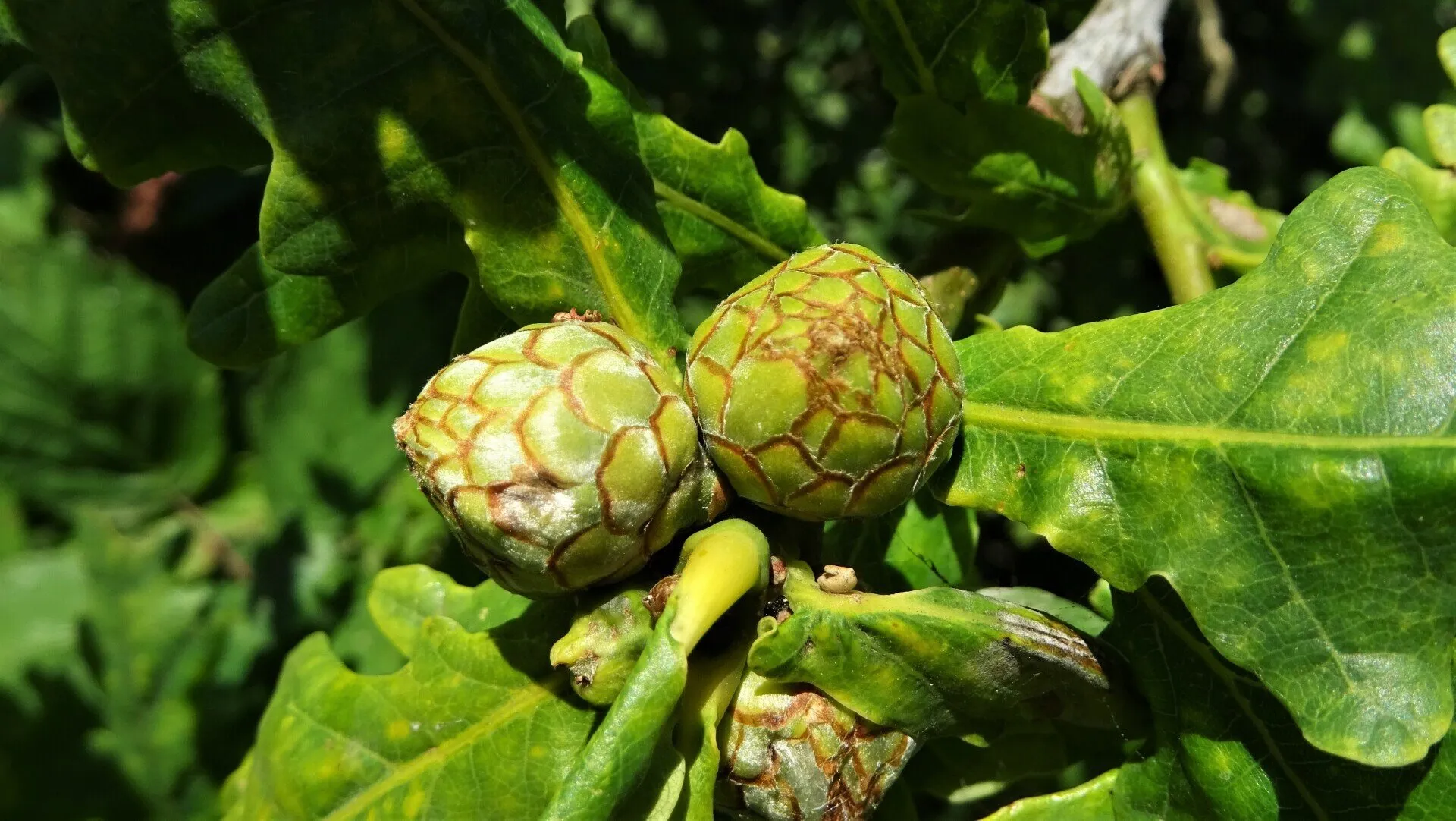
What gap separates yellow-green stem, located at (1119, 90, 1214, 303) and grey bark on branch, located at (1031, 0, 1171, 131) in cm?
7

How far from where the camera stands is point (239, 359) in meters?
2.29

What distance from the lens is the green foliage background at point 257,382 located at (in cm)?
376

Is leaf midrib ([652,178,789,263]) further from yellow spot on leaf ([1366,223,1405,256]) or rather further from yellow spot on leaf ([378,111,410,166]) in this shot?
yellow spot on leaf ([1366,223,1405,256])

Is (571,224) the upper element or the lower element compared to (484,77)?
lower

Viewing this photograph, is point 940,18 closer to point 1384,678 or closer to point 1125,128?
point 1125,128

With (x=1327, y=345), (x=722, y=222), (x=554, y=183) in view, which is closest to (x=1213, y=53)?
(x=722, y=222)

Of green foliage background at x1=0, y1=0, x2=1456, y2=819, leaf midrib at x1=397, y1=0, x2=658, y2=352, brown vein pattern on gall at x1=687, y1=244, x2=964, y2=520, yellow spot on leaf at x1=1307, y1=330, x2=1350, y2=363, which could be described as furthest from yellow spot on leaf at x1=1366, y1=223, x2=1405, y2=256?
green foliage background at x1=0, y1=0, x2=1456, y2=819

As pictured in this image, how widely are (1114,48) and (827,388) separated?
162 cm

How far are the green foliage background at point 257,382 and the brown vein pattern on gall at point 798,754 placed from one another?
1103mm

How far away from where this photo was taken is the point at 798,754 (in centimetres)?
178

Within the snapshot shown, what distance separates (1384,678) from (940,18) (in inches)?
53.5

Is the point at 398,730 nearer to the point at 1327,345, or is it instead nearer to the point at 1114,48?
the point at 1327,345

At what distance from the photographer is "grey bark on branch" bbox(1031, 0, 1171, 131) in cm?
277

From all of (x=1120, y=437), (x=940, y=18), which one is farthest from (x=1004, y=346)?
(x=940, y=18)
